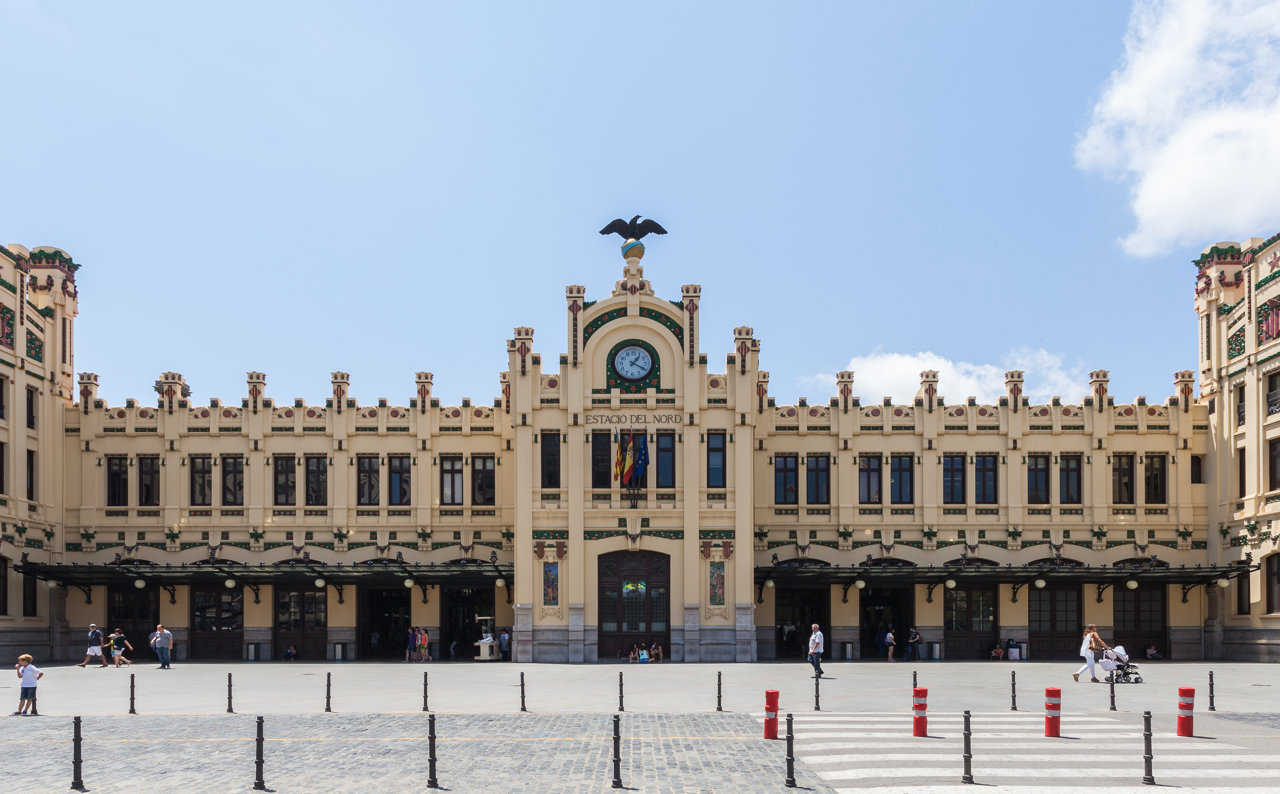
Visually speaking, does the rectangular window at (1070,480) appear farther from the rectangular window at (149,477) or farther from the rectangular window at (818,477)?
the rectangular window at (149,477)

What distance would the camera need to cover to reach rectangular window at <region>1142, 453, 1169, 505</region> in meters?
46.7

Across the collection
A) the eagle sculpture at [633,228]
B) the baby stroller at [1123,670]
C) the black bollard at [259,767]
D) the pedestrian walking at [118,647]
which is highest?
the eagle sculpture at [633,228]

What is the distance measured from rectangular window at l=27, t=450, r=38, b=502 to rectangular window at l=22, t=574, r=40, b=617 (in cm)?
313

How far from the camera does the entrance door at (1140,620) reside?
45.6 metres

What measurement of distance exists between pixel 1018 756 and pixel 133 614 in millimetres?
38090

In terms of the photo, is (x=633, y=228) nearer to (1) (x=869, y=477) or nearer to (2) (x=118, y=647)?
(1) (x=869, y=477)

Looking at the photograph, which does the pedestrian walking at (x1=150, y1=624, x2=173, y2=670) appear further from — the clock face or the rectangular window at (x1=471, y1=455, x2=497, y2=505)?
the clock face

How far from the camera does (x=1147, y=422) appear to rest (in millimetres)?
46656

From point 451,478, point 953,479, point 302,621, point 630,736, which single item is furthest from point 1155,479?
point 302,621

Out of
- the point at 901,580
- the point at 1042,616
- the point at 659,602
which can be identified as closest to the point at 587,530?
the point at 659,602

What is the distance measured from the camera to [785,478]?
1854 inches

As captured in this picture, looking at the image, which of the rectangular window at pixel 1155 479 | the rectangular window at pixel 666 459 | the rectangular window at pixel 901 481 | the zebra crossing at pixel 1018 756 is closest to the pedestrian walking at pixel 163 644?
the rectangular window at pixel 666 459

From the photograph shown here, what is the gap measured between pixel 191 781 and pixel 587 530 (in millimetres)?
26811

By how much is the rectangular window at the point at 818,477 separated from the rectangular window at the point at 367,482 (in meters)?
17.4
